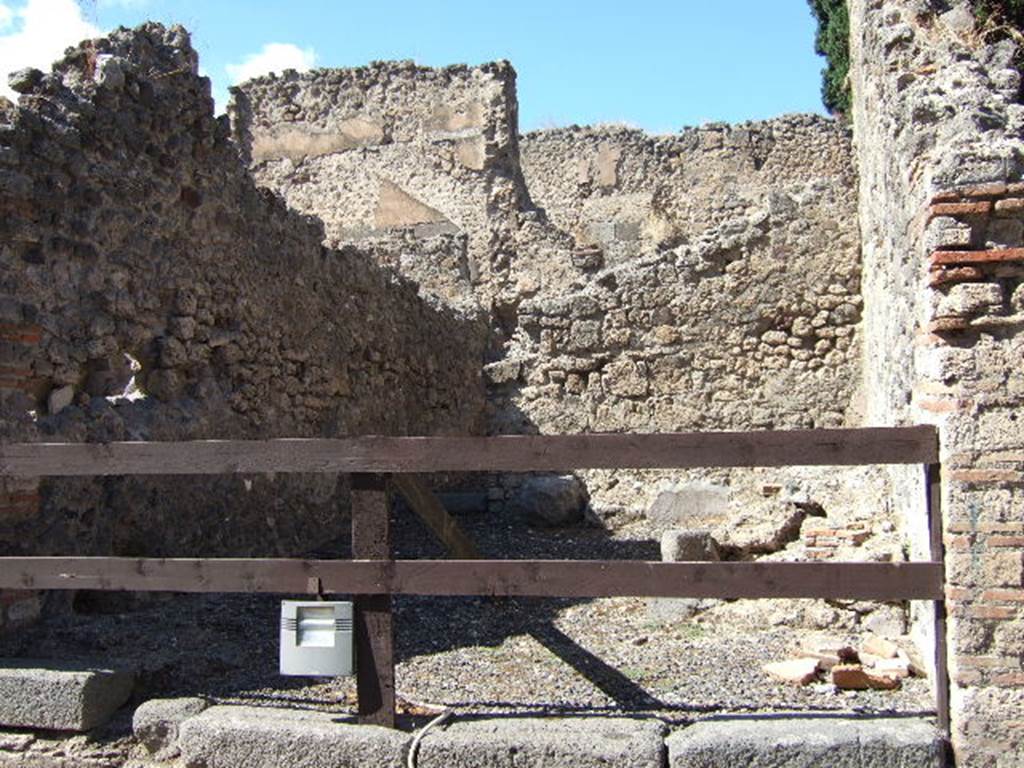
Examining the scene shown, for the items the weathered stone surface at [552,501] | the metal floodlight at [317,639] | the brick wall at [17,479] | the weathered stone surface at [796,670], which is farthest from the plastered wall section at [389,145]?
the metal floodlight at [317,639]

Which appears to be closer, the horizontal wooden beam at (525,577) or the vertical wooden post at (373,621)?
the horizontal wooden beam at (525,577)

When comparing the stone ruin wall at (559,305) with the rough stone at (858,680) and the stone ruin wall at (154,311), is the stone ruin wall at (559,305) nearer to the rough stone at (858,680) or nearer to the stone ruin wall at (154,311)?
the stone ruin wall at (154,311)

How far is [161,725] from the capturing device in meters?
4.13

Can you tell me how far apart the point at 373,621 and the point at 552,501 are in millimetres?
5468

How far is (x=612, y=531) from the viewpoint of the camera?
9352 millimetres

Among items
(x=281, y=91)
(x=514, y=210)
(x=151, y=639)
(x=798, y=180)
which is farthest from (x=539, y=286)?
(x=151, y=639)

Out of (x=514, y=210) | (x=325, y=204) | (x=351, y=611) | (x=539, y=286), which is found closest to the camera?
(x=351, y=611)

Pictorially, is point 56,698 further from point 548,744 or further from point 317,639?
point 548,744

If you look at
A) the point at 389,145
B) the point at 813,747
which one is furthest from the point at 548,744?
the point at 389,145

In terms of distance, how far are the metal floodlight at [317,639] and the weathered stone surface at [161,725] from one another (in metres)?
0.51

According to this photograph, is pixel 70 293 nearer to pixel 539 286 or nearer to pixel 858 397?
pixel 858 397

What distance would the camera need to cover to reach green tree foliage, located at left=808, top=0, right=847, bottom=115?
19656 millimetres

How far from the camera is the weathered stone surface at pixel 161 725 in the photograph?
4121 millimetres

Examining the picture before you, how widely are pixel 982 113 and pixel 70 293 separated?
4.61 m
